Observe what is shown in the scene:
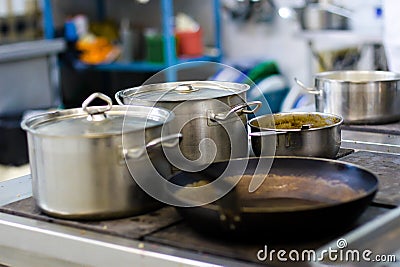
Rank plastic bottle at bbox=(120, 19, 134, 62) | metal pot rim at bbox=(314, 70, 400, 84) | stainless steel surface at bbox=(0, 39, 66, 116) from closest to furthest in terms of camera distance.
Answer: metal pot rim at bbox=(314, 70, 400, 84)
stainless steel surface at bbox=(0, 39, 66, 116)
plastic bottle at bbox=(120, 19, 134, 62)

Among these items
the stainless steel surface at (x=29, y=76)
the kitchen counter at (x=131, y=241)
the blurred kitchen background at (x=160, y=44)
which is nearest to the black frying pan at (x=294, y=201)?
the kitchen counter at (x=131, y=241)

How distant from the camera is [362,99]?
1925mm

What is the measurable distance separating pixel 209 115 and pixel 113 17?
3.85 meters

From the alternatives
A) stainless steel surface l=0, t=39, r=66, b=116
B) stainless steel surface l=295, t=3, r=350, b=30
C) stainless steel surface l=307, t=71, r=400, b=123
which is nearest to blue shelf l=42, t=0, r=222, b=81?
stainless steel surface l=0, t=39, r=66, b=116

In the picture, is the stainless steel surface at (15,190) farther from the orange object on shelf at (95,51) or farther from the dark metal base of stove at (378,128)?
the orange object on shelf at (95,51)

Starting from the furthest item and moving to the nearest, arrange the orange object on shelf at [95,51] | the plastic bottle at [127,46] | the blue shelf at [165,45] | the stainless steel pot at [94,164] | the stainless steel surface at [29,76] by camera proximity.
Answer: the orange object on shelf at [95,51], the plastic bottle at [127,46], the blue shelf at [165,45], the stainless steel surface at [29,76], the stainless steel pot at [94,164]

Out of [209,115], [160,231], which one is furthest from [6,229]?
[209,115]

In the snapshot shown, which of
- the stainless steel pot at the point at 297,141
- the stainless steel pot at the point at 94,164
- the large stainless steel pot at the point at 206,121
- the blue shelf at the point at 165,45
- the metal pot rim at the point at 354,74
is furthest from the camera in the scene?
the blue shelf at the point at 165,45

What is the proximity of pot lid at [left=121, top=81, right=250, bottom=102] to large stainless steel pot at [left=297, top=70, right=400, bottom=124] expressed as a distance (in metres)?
0.43

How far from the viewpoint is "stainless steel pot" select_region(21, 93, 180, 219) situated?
1252mm

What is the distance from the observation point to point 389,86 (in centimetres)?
191

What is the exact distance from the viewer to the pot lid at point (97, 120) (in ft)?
4.22

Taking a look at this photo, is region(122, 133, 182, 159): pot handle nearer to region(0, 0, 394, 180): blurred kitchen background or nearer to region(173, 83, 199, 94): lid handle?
region(173, 83, 199, 94): lid handle

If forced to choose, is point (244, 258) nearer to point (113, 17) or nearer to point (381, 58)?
point (381, 58)
